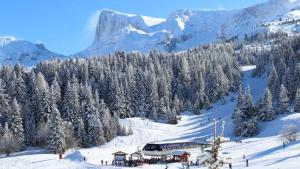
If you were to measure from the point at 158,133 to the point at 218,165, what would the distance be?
4369 inches

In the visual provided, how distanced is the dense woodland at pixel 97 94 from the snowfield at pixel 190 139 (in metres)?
4.01

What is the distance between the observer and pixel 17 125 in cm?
12431

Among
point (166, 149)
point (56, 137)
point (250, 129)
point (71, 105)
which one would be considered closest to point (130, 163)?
point (166, 149)

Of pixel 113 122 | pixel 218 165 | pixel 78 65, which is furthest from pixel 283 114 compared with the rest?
pixel 218 165

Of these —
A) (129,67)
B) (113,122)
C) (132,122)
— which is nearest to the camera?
(113,122)

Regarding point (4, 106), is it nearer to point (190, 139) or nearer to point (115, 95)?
point (115, 95)

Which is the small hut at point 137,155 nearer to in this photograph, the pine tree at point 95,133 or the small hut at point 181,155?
the small hut at point 181,155

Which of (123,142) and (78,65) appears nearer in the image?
(123,142)

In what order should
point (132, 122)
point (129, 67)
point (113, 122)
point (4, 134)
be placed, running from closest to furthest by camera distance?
1. point (4, 134)
2. point (113, 122)
3. point (132, 122)
4. point (129, 67)

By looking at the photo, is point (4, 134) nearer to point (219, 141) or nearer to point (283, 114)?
point (283, 114)

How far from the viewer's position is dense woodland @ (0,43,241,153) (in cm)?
12269

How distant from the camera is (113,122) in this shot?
12862 cm

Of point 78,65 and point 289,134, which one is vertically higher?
point 78,65

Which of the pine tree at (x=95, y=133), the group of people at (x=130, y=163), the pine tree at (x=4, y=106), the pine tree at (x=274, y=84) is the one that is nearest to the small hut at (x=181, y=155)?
the group of people at (x=130, y=163)
